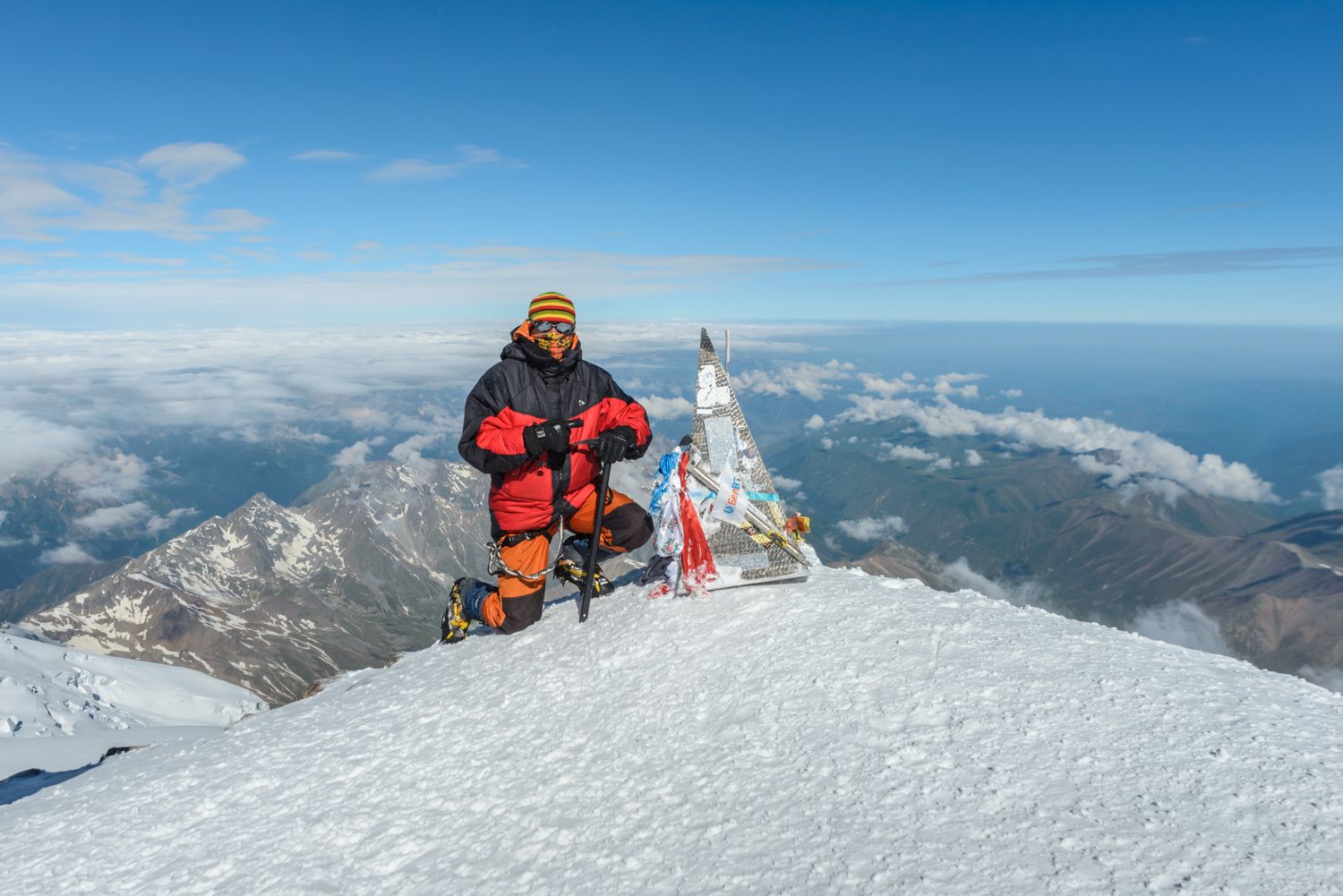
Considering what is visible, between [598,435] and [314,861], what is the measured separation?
19.2 ft

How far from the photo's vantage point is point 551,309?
9000mm

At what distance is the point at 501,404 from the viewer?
29.8 ft

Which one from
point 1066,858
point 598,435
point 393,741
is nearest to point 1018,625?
point 1066,858

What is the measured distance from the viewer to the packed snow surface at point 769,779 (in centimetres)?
395

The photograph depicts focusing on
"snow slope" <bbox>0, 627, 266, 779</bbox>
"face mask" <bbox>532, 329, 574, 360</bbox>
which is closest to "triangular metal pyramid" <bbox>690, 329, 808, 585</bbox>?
"face mask" <bbox>532, 329, 574, 360</bbox>

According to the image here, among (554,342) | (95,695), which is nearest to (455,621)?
(554,342)

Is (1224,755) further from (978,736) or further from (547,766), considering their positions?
(547,766)

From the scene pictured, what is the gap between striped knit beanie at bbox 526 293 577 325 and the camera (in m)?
8.95

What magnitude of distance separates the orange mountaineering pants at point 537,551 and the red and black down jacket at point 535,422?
1.07 ft

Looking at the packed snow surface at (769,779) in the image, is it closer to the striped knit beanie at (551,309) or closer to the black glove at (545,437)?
the black glove at (545,437)

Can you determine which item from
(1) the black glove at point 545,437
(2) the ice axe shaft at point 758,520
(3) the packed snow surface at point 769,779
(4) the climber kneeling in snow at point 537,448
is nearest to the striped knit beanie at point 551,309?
(4) the climber kneeling in snow at point 537,448

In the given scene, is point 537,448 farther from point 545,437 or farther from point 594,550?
point 594,550

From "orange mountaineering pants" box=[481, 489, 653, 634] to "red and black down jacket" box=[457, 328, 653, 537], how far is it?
1.07 ft

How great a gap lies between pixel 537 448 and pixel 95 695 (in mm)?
170961
